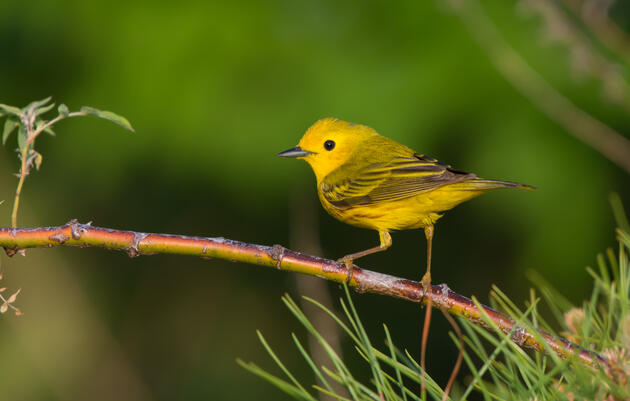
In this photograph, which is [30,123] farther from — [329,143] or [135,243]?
[329,143]

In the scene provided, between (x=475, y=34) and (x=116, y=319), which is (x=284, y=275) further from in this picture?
(x=475, y=34)

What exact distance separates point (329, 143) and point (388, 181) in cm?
41

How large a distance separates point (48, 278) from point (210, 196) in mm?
1557

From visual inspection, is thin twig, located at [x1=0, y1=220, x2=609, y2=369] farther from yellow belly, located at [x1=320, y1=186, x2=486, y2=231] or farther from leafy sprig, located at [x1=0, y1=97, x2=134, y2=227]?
yellow belly, located at [x1=320, y1=186, x2=486, y2=231]

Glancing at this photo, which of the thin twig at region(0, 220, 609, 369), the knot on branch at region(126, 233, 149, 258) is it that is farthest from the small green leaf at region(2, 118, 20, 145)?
the knot on branch at region(126, 233, 149, 258)

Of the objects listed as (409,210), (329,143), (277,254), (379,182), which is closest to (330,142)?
(329,143)

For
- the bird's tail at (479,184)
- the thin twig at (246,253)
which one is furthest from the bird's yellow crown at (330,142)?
the thin twig at (246,253)

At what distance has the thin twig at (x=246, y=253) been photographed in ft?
5.08

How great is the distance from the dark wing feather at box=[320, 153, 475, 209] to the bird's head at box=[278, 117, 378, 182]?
9 centimetres

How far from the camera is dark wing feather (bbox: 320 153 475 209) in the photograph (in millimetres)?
2562

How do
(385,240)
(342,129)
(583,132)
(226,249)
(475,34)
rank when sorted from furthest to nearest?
(475,34) < (583,132) < (342,129) < (385,240) < (226,249)

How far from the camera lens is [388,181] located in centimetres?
281

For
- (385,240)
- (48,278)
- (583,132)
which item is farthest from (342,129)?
A: (48,278)

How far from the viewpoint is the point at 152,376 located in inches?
256
